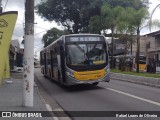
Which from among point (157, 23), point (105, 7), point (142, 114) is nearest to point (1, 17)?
point (142, 114)

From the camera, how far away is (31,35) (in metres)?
13.5

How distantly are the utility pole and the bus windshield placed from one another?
7.24 metres

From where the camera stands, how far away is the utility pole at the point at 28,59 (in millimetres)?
13242

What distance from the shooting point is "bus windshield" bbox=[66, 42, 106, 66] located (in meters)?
20.6

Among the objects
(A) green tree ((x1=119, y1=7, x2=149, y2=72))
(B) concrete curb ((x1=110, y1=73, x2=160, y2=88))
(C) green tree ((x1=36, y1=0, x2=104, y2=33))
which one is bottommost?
(B) concrete curb ((x1=110, y1=73, x2=160, y2=88))

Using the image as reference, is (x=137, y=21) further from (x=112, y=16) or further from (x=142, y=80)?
(x=142, y=80)

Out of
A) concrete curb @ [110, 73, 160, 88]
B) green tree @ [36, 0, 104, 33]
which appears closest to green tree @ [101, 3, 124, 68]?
green tree @ [36, 0, 104, 33]

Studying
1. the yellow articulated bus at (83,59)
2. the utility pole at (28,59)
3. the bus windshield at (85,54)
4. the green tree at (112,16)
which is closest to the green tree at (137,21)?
the green tree at (112,16)

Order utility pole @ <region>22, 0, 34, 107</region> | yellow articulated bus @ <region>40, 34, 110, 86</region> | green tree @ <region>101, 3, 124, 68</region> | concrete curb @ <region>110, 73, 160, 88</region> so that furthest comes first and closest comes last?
green tree @ <region>101, 3, 124, 68</region> → concrete curb @ <region>110, 73, 160, 88</region> → yellow articulated bus @ <region>40, 34, 110, 86</region> → utility pole @ <region>22, 0, 34, 107</region>

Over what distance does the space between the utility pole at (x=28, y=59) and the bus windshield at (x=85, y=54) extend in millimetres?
7242

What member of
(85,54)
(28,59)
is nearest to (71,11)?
(85,54)

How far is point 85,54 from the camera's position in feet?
67.9

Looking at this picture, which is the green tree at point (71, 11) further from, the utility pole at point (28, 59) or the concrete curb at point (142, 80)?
the utility pole at point (28, 59)

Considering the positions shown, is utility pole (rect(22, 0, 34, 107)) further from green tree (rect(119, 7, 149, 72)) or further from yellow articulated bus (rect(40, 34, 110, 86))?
green tree (rect(119, 7, 149, 72))
